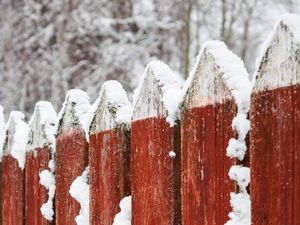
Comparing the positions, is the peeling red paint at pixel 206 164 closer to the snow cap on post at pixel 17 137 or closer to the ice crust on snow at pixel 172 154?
the ice crust on snow at pixel 172 154

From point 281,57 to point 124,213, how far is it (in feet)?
2.27

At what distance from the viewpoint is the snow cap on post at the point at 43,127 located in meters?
1.98

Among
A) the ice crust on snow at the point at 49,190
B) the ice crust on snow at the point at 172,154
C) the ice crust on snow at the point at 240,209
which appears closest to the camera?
the ice crust on snow at the point at 240,209

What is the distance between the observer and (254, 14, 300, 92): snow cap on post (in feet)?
3.01

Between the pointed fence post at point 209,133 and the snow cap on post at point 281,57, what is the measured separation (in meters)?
0.08

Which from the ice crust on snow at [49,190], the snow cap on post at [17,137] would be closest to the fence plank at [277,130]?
the ice crust on snow at [49,190]

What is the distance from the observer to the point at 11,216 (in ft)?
7.72

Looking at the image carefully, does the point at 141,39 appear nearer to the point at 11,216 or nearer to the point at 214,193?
the point at 11,216

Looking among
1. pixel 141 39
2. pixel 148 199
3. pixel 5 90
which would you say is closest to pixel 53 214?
pixel 148 199

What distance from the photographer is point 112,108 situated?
1.53 m

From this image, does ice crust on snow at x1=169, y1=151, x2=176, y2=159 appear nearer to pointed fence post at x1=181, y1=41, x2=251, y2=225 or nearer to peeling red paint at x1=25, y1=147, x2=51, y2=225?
pointed fence post at x1=181, y1=41, x2=251, y2=225

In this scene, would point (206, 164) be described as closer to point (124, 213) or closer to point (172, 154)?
point (172, 154)

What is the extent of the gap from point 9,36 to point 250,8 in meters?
5.57

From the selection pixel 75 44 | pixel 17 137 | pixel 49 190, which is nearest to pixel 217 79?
pixel 49 190
